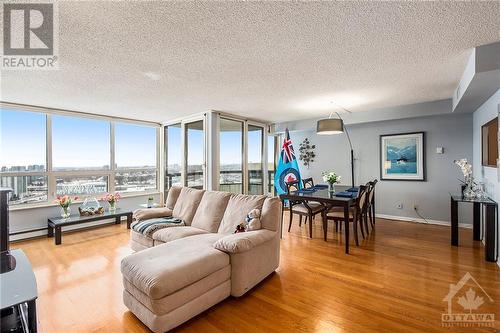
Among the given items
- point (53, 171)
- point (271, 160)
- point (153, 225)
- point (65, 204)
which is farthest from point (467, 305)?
point (53, 171)

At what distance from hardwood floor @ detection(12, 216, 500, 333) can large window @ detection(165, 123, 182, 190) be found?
94.1 inches

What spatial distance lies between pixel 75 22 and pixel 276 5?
5.10ft

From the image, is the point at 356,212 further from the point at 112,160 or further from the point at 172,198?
the point at 112,160

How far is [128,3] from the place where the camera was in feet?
5.37

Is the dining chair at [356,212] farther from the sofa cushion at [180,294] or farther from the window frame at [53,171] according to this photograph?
the window frame at [53,171]

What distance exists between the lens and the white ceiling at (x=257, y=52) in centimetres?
174

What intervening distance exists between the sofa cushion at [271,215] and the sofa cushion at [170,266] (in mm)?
633

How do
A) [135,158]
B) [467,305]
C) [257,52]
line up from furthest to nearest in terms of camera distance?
[135,158]
[257,52]
[467,305]

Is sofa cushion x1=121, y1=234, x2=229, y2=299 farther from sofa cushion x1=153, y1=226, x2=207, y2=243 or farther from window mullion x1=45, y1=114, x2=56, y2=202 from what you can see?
window mullion x1=45, y1=114, x2=56, y2=202

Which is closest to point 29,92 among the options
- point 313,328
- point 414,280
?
point 313,328

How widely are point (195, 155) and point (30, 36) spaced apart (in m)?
3.64

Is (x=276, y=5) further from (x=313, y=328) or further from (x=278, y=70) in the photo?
(x=313, y=328)

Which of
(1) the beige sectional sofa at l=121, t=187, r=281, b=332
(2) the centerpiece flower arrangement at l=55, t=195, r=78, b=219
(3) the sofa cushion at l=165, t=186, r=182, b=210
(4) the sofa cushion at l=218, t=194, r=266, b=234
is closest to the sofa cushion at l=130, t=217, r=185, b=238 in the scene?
(1) the beige sectional sofa at l=121, t=187, r=281, b=332

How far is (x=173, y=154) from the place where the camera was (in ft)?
19.8
